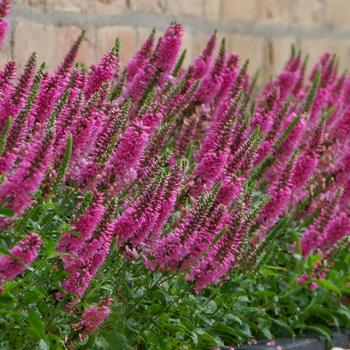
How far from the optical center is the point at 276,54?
9.88 meters

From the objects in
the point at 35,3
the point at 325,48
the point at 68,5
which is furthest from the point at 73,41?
the point at 325,48

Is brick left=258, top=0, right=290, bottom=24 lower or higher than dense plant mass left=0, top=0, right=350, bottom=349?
lower

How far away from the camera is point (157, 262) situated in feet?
13.5

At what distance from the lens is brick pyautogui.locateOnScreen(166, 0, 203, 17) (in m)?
8.29

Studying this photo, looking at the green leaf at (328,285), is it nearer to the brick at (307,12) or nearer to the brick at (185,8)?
the brick at (185,8)

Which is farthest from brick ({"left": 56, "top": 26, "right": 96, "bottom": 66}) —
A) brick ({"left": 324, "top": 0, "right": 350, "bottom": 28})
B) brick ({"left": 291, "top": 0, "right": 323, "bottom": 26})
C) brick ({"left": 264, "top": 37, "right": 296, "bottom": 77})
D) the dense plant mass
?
brick ({"left": 324, "top": 0, "right": 350, "bottom": 28})

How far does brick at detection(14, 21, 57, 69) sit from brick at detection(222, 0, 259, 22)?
252 cm

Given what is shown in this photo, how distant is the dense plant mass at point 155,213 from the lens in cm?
371

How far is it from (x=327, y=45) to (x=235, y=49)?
1.66 meters

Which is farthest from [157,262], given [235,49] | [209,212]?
[235,49]

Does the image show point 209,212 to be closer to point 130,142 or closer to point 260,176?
point 130,142

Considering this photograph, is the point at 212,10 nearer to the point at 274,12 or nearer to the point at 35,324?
the point at 274,12

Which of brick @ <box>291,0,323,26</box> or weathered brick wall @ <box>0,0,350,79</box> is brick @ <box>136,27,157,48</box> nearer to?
weathered brick wall @ <box>0,0,350,79</box>

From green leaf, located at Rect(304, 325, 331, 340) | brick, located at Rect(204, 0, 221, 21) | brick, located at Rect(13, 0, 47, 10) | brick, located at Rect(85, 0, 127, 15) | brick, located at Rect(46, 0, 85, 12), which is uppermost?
brick, located at Rect(13, 0, 47, 10)
